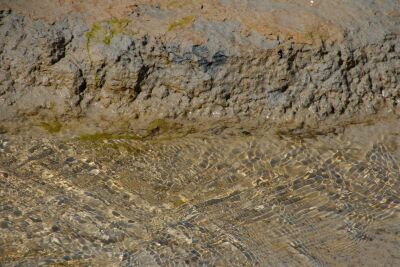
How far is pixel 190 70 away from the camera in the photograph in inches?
145

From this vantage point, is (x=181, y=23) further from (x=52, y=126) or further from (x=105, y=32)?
(x=52, y=126)

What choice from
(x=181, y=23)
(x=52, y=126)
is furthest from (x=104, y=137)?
(x=181, y=23)

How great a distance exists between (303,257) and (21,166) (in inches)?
57.3

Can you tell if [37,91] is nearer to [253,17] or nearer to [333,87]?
[253,17]

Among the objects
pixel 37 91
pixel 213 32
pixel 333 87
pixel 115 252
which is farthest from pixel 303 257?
pixel 37 91

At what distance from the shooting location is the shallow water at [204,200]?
9.95 ft

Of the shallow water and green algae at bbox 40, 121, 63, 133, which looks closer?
the shallow water

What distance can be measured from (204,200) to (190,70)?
2.45 ft

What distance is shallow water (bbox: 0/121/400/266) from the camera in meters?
3.03

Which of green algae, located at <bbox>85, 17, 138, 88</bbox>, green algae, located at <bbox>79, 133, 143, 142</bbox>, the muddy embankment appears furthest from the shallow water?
green algae, located at <bbox>85, 17, 138, 88</bbox>

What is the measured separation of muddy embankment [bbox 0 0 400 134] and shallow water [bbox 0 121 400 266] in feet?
0.50

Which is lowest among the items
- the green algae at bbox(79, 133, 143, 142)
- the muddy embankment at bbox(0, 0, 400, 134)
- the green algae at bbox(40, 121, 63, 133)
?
the green algae at bbox(79, 133, 143, 142)

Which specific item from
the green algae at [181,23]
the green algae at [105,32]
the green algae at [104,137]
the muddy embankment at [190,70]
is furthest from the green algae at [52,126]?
the green algae at [181,23]

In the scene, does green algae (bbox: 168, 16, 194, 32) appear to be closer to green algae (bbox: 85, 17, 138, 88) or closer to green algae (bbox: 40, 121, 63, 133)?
green algae (bbox: 85, 17, 138, 88)
